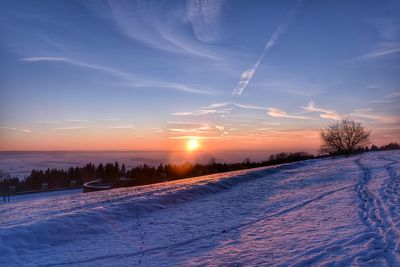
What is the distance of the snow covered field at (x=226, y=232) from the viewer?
716 cm

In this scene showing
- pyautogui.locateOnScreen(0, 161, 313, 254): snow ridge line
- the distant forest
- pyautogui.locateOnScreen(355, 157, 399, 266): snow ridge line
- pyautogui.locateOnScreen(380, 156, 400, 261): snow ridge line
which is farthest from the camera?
the distant forest

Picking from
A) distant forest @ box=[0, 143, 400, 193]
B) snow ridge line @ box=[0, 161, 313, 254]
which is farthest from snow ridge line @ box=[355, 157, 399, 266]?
distant forest @ box=[0, 143, 400, 193]

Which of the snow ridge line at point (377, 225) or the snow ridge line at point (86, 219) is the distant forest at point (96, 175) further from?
the snow ridge line at point (377, 225)

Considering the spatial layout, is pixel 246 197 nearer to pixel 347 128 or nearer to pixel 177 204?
pixel 177 204

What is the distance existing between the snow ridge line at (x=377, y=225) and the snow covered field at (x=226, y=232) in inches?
0.7

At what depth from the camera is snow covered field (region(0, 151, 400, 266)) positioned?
7.16 meters

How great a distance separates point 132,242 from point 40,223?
12.3ft

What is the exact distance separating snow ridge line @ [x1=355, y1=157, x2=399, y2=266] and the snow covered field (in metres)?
0.02

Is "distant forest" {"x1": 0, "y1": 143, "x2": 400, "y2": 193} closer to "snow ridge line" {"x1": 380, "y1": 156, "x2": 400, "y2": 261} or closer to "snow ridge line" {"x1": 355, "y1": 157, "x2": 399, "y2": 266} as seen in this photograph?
"snow ridge line" {"x1": 380, "y1": 156, "x2": 400, "y2": 261}

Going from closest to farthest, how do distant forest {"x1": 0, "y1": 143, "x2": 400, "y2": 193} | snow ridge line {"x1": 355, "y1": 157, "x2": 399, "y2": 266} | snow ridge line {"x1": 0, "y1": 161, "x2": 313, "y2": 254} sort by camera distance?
1. snow ridge line {"x1": 355, "y1": 157, "x2": 399, "y2": 266}
2. snow ridge line {"x1": 0, "y1": 161, "x2": 313, "y2": 254}
3. distant forest {"x1": 0, "y1": 143, "x2": 400, "y2": 193}

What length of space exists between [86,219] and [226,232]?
5.37 metres

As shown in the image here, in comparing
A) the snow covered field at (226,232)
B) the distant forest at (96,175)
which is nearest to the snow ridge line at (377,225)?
the snow covered field at (226,232)

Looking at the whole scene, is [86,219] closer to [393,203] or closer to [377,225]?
[377,225]

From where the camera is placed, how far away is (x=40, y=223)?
10.8 m
